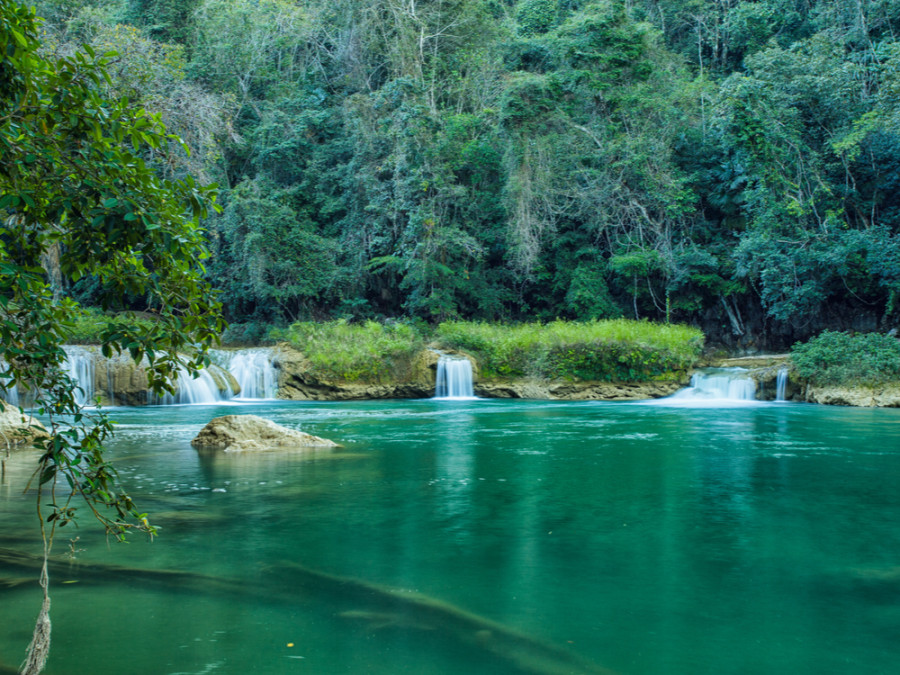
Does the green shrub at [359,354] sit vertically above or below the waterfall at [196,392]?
above

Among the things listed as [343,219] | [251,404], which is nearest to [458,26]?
[343,219]

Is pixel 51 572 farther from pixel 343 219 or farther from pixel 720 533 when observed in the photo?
pixel 343 219

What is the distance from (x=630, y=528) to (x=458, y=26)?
2751 centimetres

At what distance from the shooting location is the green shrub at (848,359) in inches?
744

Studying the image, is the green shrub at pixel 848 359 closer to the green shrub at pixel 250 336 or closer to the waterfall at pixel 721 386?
the waterfall at pixel 721 386

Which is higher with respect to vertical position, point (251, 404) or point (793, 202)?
point (793, 202)

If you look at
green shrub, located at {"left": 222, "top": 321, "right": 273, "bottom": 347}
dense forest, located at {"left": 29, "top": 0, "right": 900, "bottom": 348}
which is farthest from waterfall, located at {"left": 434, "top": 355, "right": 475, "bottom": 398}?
green shrub, located at {"left": 222, "top": 321, "right": 273, "bottom": 347}

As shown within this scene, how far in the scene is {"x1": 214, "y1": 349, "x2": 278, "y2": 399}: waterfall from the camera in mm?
22328

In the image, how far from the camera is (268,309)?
30828 millimetres

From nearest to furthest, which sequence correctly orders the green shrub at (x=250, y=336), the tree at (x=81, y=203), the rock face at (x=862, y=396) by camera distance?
the tree at (x=81, y=203), the rock face at (x=862, y=396), the green shrub at (x=250, y=336)

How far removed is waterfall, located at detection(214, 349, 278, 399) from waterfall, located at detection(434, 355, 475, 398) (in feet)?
16.3

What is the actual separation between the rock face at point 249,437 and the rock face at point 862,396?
14050mm


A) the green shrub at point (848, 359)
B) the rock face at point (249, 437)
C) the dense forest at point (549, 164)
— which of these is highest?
the dense forest at point (549, 164)

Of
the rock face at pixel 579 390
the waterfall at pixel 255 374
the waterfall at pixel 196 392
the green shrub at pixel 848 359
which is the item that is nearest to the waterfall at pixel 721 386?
Answer: the rock face at pixel 579 390
